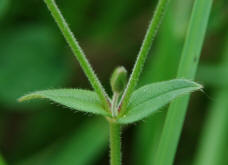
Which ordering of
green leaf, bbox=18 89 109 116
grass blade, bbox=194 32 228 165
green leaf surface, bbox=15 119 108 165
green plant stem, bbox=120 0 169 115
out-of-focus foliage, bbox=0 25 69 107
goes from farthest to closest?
out-of-focus foliage, bbox=0 25 69 107 → green leaf surface, bbox=15 119 108 165 → grass blade, bbox=194 32 228 165 → green leaf, bbox=18 89 109 116 → green plant stem, bbox=120 0 169 115

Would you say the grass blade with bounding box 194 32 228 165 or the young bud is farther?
the grass blade with bounding box 194 32 228 165

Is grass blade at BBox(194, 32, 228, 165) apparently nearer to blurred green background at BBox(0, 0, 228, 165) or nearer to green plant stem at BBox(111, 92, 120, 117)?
blurred green background at BBox(0, 0, 228, 165)

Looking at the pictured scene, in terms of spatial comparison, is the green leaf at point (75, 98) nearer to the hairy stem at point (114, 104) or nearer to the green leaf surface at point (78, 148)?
the hairy stem at point (114, 104)

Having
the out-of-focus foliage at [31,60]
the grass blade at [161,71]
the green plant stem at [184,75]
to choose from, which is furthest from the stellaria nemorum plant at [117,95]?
the out-of-focus foliage at [31,60]

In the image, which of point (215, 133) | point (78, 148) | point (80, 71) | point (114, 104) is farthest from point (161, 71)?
point (114, 104)

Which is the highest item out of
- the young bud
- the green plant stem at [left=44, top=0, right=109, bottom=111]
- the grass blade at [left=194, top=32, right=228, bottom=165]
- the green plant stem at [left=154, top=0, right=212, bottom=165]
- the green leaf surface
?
the green plant stem at [left=44, top=0, right=109, bottom=111]

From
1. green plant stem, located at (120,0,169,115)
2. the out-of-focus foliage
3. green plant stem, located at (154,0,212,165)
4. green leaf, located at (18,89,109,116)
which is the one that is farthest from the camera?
the out-of-focus foliage

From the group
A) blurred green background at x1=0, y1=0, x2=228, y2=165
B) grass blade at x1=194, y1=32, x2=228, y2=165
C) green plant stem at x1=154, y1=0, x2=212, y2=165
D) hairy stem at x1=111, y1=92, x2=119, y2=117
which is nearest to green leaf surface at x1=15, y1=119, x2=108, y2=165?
blurred green background at x1=0, y1=0, x2=228, y2=165

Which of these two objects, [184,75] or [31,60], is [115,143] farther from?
[31,60]
